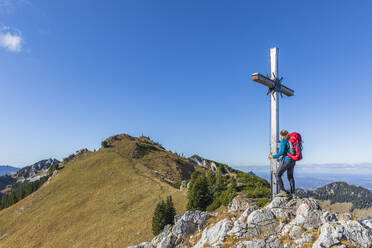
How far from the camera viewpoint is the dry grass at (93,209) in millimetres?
42094

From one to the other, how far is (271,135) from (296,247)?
5.05 metres

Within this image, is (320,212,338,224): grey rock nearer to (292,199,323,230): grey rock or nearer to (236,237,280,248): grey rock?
(292,199,323,230): grey rock

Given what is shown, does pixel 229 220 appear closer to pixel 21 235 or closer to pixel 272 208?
pixel 272 208

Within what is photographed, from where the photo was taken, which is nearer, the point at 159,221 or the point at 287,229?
the point at 287,229

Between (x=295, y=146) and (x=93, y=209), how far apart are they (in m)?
57.5

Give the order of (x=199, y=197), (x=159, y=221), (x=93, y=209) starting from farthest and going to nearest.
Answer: (x=93, y=209) < (x=199, y=197) < (x=159, y=221)

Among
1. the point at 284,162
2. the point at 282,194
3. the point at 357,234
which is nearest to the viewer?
the point at 357,234

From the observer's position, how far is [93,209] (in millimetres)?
A: 55156

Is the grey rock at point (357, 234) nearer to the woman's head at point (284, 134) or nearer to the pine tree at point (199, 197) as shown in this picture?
the woman's head at point (284, 134)

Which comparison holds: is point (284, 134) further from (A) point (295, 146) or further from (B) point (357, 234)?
(B) point (357, 234)

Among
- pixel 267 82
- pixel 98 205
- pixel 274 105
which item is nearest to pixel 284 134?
pixel 274 105

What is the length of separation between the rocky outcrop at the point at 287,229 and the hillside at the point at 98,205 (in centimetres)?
3050

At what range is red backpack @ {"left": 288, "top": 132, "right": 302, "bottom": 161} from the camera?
394 inches

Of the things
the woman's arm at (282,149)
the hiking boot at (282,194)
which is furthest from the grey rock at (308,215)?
the woman's arm at (282,149)
